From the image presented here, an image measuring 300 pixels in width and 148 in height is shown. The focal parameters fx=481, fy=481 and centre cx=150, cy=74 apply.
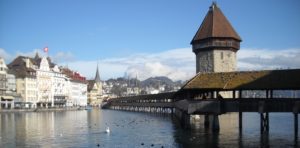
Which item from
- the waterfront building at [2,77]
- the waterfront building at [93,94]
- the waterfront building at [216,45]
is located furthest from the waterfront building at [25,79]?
the waterfront building at [93,94]

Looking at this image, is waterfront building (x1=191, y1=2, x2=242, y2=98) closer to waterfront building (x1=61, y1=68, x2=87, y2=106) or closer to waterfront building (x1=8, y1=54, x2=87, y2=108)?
waterfront building (x1=8, y1=54, x2=87, y2=108)

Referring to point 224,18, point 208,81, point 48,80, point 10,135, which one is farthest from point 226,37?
point 48,80

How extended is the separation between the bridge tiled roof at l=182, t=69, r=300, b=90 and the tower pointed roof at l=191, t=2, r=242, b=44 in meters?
35.3

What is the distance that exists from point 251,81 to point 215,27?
39.0 metres

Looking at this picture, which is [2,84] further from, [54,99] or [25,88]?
[54,99]

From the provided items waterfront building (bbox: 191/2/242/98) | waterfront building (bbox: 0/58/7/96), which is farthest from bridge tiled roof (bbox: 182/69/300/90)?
waterfront building (bbox: 0/58/7/96)

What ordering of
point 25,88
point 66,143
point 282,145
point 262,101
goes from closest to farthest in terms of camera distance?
1. point 282,145
2. point 66,143
3. point 262,101
4. point 25,88

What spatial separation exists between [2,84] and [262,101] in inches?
3055

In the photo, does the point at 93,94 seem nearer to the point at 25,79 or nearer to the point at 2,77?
the point at 25,79

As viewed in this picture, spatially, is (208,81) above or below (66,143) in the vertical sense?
above

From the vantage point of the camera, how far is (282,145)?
30641 mm

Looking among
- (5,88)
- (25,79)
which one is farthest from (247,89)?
(25,79)

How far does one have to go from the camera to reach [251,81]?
3728 centimetres

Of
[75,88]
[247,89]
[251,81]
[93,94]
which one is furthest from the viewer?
[93,94]
